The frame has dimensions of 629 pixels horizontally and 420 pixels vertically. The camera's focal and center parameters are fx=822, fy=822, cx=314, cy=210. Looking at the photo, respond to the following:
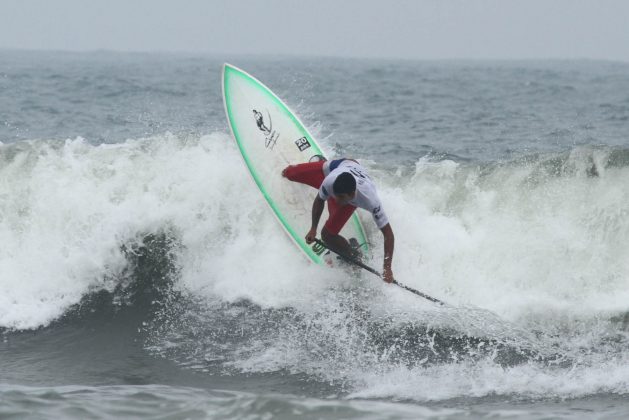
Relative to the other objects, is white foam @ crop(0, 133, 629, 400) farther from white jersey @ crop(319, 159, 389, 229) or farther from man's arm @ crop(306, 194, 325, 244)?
white jersey @ crop(319, 159, 389, 229)

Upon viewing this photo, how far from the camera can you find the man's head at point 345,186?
719 cm

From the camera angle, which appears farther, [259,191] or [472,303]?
[259,191]

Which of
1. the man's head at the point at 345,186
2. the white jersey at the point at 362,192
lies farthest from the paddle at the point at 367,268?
the man's head at the point at 345,186

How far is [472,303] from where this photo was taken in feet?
26.1

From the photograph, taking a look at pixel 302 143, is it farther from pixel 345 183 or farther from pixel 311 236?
pixel 345 183

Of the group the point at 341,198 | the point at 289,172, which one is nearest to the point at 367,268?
the point at 341,198

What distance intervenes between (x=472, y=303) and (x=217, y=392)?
2940 millimetres

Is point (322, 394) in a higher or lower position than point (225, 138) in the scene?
lower

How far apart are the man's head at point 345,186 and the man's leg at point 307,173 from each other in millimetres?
822

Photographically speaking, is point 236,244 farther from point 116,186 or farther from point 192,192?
point 116,186

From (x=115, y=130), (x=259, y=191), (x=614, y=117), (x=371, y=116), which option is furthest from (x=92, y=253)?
(x=614, y=117)

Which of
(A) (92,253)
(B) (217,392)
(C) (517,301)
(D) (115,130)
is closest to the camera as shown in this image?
(B) (217,392)

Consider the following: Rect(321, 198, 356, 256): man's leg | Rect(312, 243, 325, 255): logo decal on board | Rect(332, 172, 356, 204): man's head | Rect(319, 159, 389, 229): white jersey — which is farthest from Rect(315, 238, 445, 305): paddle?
Rect(332, 172, 356, 204): man's head

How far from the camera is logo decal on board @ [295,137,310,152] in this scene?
888cm
